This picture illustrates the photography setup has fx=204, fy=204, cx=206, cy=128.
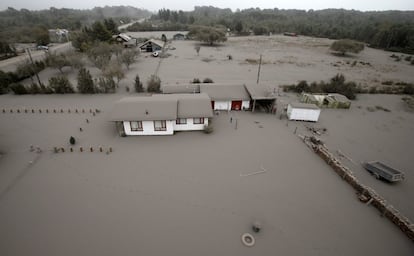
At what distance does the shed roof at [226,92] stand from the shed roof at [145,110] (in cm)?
581

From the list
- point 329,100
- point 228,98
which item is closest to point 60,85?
point 228,98

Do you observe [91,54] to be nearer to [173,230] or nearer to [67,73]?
[67,73]

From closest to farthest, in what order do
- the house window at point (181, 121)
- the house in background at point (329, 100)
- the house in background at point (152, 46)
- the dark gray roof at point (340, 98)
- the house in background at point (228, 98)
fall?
the house window at point (181, 121) → the house in background at point (228, 98) → the house in background at point (329, 100) → the dark gray roof at point (340, 98) → the house in background at point (152, 46)

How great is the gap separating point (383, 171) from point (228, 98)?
1604 centimetres

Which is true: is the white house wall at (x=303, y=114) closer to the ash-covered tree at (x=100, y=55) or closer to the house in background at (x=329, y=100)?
the house in background at (x=329, y=100)

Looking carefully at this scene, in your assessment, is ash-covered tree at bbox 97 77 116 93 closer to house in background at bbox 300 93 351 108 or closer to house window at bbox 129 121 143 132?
house window at bbox 129 121 143 132

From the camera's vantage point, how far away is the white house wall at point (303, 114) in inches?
916

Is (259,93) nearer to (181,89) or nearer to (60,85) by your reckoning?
(181,89)

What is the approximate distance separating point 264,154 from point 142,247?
11.8m

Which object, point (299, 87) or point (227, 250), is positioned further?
point (299, 87)

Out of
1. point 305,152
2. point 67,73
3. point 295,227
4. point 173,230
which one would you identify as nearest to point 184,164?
point 173,230

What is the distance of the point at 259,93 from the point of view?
25.9 m

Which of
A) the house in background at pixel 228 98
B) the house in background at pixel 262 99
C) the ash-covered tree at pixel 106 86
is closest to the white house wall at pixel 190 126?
the house in background at pixel 228 98

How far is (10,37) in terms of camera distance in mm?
71562
